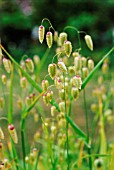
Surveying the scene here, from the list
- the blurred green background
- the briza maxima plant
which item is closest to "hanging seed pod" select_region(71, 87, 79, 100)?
the briza maxima plant

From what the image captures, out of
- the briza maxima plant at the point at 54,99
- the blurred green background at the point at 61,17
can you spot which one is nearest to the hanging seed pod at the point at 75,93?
the briza maxima plant at the point at 54,99

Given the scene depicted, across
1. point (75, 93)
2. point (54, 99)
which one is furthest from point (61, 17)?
point (75, 93)

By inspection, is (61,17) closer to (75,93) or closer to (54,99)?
(54,99)

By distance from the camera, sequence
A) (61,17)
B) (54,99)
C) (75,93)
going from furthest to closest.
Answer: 1. (61,17)
2. (54,99)
3. (75,93)

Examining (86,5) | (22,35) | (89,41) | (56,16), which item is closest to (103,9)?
(86,5)

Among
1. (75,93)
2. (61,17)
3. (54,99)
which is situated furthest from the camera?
(61,17)

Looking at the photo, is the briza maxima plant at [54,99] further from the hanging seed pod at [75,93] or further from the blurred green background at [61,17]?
the blurred green background at [61,17]

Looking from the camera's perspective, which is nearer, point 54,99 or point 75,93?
point 75,93

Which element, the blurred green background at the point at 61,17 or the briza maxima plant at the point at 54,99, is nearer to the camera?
the briza maxima plant at the point at 54,99

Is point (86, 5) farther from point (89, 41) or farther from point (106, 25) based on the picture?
point (89, 41)
